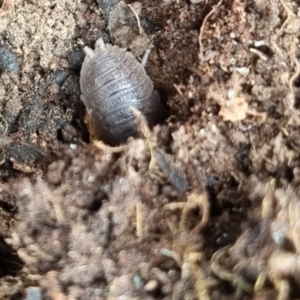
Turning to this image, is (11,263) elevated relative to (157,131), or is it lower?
lower

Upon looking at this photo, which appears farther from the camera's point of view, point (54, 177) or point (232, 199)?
point (54, 177)

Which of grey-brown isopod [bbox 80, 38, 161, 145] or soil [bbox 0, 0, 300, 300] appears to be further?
grey-brown isopod [bbox 80, 38, 161, 145]

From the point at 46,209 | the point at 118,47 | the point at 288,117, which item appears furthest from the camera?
the point at 118,47

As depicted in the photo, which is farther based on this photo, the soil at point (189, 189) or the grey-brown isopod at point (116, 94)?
the grey-brown isopod at point (116, 94)

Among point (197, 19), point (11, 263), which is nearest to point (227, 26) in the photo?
point (197, 19)

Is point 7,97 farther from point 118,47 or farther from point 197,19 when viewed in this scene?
point 197,19
